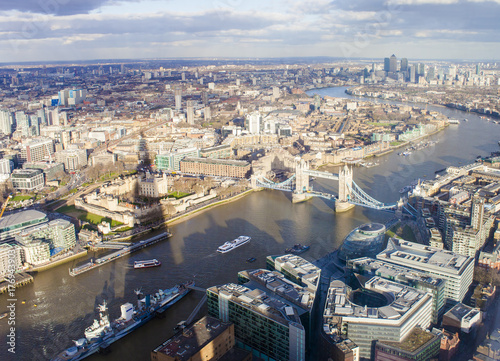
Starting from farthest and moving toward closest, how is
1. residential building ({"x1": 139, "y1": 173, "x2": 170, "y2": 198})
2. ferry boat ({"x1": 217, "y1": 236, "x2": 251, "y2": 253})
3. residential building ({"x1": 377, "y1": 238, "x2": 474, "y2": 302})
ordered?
residential building ({"x1": 139, "y1": 173, "x2": 170, "y2": 198})
ferry boat ({"x1": 217, "y1": 236, "x2": 251, "y2": 253})
residential building ({"x1": 377, "y1": 238, "x2": 474, "y2": 302})

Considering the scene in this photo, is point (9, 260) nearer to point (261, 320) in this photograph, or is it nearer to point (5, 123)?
point (261, 320)

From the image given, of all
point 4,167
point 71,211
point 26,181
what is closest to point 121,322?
point 71,211

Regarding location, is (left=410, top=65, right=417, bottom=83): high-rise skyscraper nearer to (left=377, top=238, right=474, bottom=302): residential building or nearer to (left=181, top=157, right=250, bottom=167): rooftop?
(left=181, top=157, right=250, bottom=167): rooftop

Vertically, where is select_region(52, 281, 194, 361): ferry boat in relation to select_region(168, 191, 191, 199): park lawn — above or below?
below

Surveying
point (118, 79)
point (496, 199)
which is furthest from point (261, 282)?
point (118, 79)

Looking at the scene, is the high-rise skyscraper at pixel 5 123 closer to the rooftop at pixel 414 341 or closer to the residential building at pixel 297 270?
the residential building at pixel 297 270

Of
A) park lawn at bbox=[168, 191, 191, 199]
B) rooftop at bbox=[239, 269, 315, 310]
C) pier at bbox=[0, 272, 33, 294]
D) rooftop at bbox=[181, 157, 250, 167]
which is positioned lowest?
pier at bbox=[0, 272, 33, 294]

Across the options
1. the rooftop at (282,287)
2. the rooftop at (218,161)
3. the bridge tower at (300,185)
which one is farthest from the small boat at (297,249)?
the rooftop at (218,161)

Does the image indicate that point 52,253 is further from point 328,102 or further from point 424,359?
point 328,102

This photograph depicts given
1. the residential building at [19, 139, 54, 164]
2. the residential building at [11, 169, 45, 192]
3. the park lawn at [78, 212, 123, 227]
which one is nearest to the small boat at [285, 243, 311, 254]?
the park lawn at [78, 212, 123, 227]
